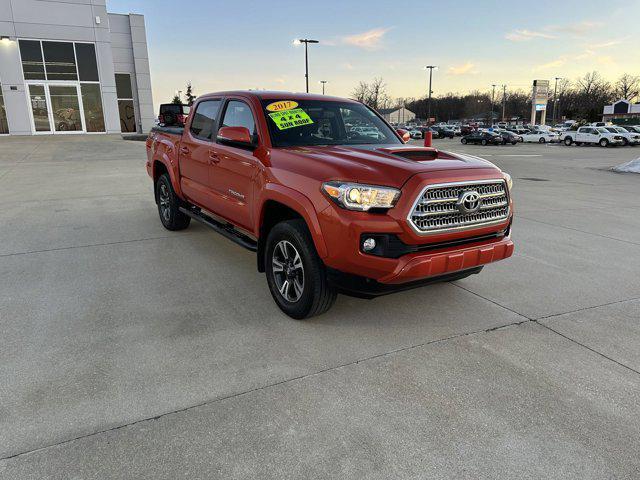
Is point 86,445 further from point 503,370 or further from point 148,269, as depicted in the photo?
point 148,269

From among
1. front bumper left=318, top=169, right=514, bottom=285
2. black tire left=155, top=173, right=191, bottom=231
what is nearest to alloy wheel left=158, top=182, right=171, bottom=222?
black tire left=155, top=173, right=191, bottom=231

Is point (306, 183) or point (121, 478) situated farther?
point (306, 183)

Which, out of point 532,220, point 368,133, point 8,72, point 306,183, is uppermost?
point 8,72

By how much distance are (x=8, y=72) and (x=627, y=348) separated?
32.4 metres

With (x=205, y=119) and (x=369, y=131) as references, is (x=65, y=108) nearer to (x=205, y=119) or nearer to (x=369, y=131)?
(x=205, y=119)

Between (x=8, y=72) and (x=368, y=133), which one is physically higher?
(x=8, y=72)

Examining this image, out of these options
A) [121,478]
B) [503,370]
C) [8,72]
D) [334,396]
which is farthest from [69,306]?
[8,72]

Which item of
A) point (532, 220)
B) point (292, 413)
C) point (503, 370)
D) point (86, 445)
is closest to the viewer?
point (86, 445)

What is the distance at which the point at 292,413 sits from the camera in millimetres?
2668

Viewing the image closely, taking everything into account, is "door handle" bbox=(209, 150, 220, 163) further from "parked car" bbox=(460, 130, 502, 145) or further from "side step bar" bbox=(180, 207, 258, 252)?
"parked car" bbox=(460, 130, 502, 145)

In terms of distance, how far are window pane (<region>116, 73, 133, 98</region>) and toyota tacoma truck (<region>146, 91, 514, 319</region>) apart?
33.5 meters

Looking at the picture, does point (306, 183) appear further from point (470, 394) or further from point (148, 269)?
point (148, 269)

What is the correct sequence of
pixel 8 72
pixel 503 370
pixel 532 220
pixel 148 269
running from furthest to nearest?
pixel 8 72 < pixel 532 220 < pixel 148 269 < pixel 503 370

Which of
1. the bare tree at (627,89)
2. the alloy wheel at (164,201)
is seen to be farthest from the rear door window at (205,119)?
the bare tree at (627,89)
